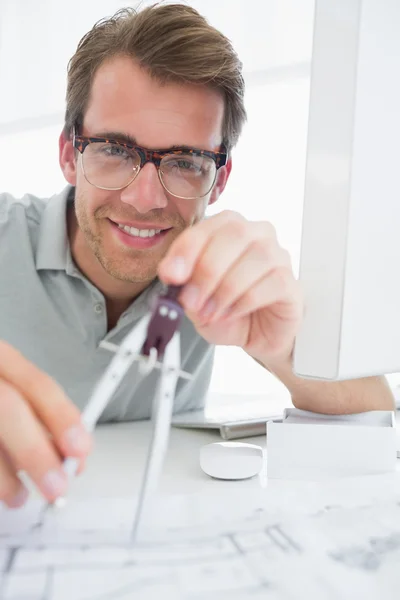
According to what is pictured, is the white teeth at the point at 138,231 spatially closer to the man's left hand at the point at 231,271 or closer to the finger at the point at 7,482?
the man's left hand at the point at 231,271

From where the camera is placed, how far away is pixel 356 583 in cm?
33

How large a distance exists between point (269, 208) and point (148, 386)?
145 centimetres

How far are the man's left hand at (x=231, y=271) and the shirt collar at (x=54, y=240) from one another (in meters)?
0.51

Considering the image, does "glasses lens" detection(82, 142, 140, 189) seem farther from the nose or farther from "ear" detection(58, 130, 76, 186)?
"ear" detection(58, 130, 76, 186)

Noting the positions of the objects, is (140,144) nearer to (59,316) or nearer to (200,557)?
Answer: (59,316)

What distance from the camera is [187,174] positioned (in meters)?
0.90

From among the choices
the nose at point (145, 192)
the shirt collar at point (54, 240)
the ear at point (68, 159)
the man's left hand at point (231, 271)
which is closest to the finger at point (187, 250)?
the man's left hand at point (231, 271)

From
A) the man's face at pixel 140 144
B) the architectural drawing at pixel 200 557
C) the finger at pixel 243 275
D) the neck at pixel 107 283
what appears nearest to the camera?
the architectural drawing at pixel 200 557

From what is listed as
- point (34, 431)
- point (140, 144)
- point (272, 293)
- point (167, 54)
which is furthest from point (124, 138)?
point (34, 431)

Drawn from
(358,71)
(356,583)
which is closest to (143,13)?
(358,71)

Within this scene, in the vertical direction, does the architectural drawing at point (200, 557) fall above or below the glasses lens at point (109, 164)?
below

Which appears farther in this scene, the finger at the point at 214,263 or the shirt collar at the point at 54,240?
the shirt collar at the point at 54,240

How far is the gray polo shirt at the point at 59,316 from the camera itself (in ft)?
3.05

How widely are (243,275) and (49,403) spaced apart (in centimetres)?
17
